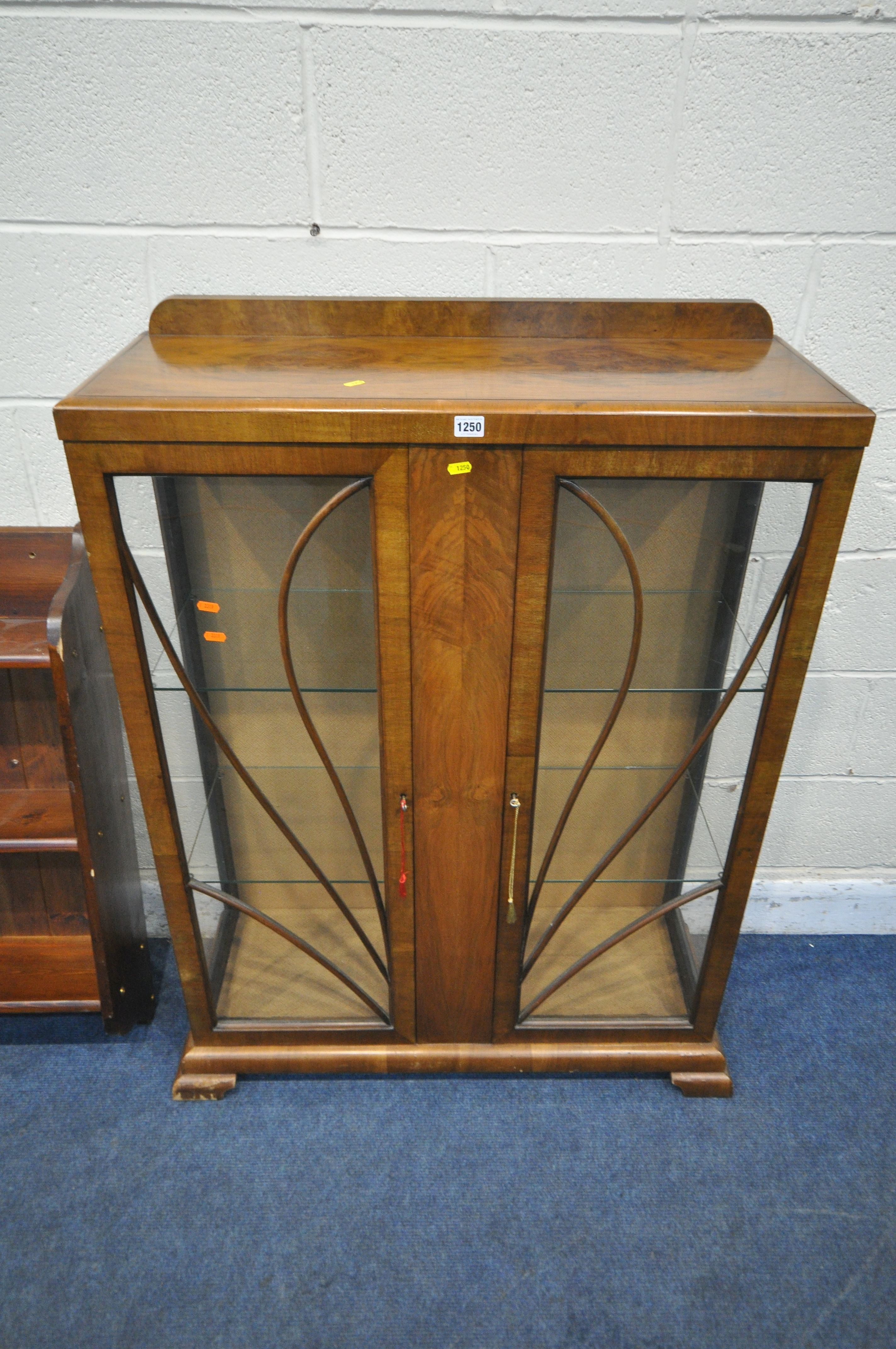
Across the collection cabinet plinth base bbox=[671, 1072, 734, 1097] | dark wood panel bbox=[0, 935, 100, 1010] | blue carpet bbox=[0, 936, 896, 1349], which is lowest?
blue carpet bbox=[0, 936, 896, 1349]

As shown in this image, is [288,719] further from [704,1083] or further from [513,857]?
[704,1083]

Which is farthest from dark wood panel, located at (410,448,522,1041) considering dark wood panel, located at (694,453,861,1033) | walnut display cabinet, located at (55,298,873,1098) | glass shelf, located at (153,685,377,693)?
dark wood panel, located at (694,453,861,1033)

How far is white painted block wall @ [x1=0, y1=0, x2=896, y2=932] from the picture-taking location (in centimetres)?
122

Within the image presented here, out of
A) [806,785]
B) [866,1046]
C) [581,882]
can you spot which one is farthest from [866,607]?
[866,1046]

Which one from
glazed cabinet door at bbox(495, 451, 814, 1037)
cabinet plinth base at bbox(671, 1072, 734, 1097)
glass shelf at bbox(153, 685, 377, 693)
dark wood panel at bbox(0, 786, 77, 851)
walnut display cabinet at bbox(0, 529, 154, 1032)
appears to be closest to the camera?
glazed cabinet door at bbox(495, 451, 814, 1037)

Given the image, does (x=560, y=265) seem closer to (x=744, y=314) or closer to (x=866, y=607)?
(x=744, y=314)

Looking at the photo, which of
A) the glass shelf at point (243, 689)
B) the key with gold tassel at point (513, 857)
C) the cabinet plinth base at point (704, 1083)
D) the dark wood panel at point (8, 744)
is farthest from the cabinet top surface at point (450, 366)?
the cabinet plinth base at point (704, 1083)

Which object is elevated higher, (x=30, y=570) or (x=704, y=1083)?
(x=30, y=570)

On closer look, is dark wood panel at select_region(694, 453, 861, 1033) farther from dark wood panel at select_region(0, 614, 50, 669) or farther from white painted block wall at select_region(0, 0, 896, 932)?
dark wood panel at select_region(0, 614, 50, 669)

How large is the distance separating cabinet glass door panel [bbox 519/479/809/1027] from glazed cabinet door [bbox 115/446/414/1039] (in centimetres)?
22

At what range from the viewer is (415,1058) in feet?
5.26

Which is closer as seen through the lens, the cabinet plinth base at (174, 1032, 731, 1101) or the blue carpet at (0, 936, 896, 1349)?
the blue carpet at (0, 936, 896, 1349)

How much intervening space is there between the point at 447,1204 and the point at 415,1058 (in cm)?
23

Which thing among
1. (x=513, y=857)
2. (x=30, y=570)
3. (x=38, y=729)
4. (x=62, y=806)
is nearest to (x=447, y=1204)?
(x=513, y=857)
